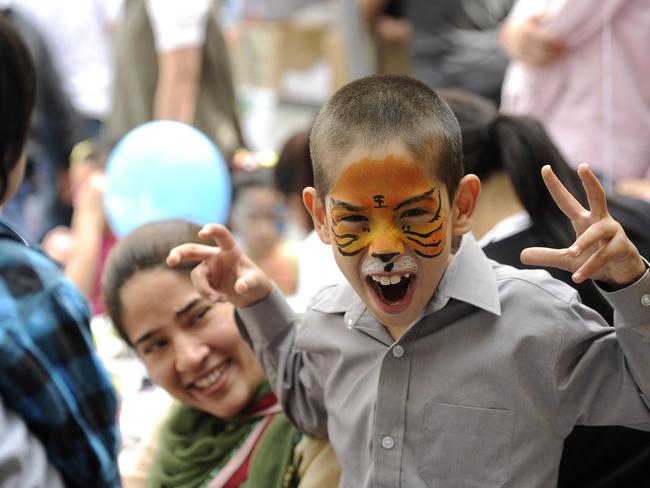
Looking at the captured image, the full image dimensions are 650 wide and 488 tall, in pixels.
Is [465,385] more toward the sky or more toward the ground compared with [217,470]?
more toward the sky

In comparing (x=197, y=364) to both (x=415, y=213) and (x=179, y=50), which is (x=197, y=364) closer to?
(x=415, y=213)

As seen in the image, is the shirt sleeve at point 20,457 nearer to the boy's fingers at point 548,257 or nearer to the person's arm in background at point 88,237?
the boy's fingers at point 548,257

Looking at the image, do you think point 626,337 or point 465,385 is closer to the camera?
point 626,337

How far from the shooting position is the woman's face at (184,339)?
1755 millimetres

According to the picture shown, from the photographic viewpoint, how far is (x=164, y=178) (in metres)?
2.75

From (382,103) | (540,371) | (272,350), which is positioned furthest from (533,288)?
(272,350)

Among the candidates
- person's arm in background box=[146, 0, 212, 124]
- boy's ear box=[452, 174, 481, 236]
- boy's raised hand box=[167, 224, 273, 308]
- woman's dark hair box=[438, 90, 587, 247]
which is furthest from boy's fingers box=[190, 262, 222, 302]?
person's arm in background box=[146, 0, 212, 124]

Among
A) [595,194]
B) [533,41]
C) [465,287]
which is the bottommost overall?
[533,41]

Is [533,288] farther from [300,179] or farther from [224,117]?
[224,117]

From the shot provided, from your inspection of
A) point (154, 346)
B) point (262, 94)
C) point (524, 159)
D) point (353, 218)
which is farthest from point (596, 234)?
point (262, 94)

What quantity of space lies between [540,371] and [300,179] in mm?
1569

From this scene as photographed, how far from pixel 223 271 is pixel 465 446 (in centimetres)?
48

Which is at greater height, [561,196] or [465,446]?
[561,196]

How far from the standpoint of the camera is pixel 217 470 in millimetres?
1800
